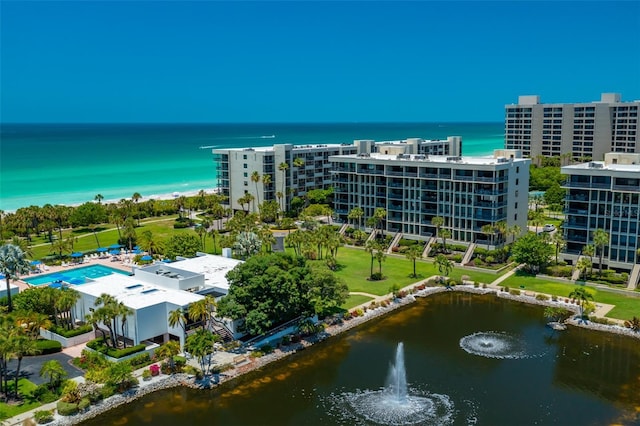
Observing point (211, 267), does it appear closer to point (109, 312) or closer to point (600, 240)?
point (109, 312)

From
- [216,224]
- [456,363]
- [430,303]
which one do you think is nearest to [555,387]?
[456,363]

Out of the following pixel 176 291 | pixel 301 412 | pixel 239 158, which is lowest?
pixel 301 412

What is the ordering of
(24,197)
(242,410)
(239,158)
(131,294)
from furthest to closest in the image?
1. (24,197)
2. (239,158)
3. (131,294)
4. (242,410)

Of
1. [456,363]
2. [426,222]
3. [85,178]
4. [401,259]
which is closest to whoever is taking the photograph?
[456,363]

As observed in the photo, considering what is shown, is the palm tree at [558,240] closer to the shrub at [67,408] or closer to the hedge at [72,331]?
the hedge at [72,331]

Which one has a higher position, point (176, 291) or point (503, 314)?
point (176, 291)

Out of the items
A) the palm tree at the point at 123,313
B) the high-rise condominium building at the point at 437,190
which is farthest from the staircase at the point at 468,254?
the palm tree at the point at 123,313

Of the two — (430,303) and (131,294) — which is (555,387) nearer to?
(430,303)

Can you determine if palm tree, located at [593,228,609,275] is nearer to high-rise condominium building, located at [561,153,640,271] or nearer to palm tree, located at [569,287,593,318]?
high-rise condominium building, located at [561,153,640,271]
